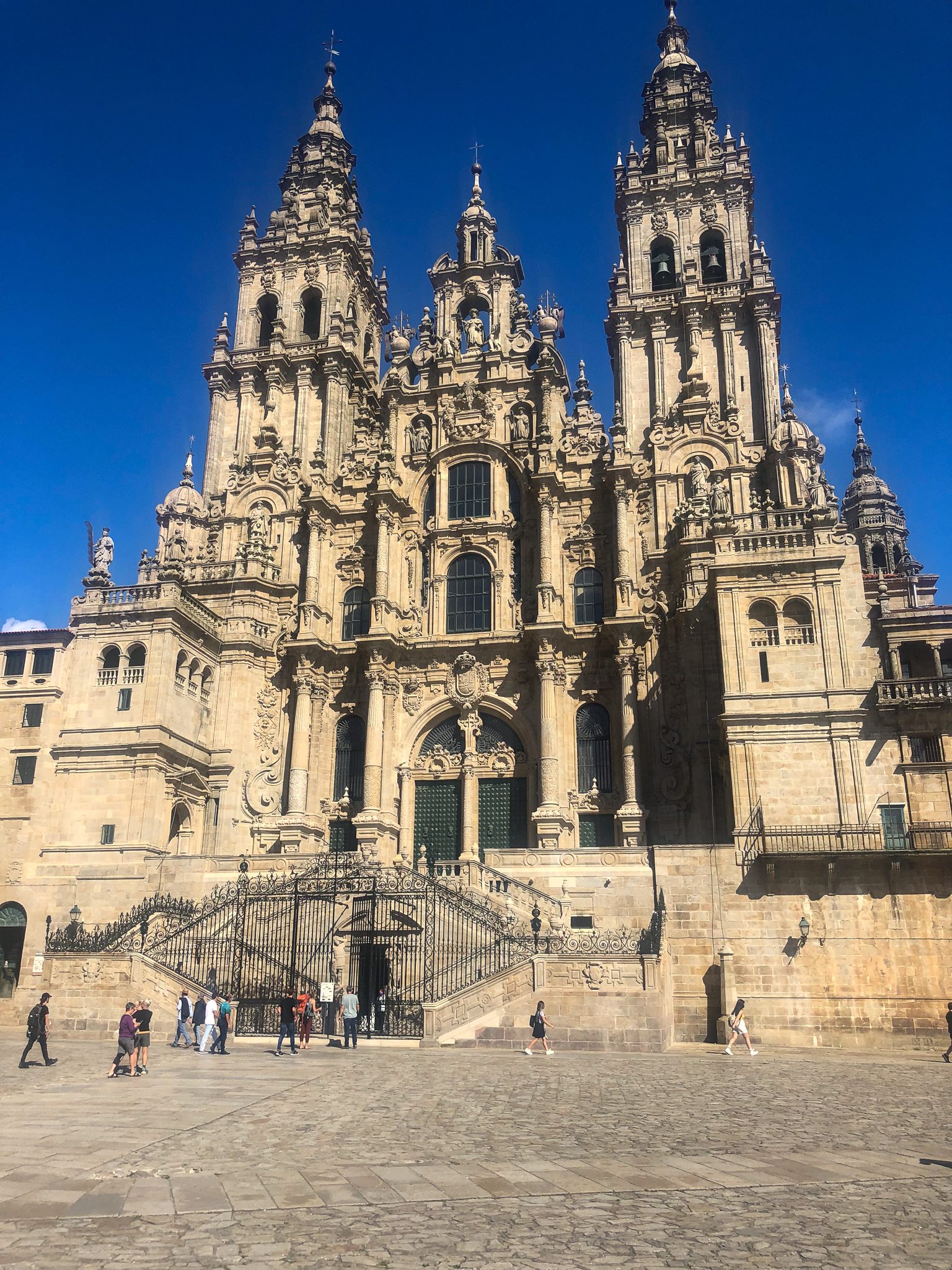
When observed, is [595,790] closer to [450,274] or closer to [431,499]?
[431,499]

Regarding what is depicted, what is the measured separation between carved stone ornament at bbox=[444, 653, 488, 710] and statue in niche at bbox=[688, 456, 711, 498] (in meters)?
10.8

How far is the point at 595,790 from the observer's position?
124 ft

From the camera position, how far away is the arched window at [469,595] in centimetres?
4219

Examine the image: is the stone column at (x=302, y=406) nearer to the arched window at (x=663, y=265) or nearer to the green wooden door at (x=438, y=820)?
the arched window at (x=663, y=265)

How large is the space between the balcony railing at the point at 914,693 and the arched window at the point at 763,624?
349 centimetres

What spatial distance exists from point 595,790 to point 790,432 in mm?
15746

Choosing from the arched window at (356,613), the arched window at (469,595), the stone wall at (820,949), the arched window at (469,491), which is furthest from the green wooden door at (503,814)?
the arched window at (469,491)

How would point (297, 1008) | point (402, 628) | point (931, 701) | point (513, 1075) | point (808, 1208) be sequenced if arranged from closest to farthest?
point (808, 1208) → point (513, 1075) → point (297, 1008) → point (931, 701) → point (402, 628)

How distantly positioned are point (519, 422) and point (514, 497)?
3.32 m

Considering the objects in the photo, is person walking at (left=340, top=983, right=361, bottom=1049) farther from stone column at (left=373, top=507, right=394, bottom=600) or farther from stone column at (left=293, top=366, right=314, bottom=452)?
stone column at (left=293, top=366, right=314, bottom=452)

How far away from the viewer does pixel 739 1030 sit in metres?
25.0

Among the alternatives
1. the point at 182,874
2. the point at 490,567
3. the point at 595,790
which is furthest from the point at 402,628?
the point at 182,874

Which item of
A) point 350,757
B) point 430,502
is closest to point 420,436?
point 430,502

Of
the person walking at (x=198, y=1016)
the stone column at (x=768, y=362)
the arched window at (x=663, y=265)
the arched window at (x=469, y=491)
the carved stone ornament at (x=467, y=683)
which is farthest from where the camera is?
the arched window at (x=663, y=265)
